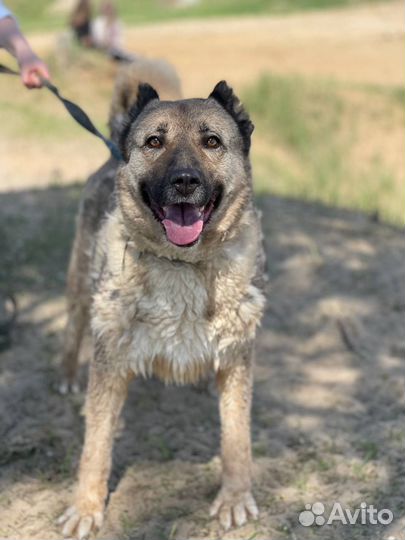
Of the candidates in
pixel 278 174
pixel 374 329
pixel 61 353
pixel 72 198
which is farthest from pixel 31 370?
pixel 278 174

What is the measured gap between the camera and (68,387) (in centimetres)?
534

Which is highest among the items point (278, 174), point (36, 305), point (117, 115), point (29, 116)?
point (29, 116)

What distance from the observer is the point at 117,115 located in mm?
5035

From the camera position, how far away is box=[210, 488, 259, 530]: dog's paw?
406 cm

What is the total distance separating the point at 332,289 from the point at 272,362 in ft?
4.27

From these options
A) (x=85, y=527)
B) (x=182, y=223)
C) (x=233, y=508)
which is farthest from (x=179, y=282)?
(x=85, y=527)

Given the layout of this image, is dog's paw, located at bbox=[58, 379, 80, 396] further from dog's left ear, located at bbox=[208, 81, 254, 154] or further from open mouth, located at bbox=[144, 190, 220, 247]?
dog's left ear, located at bbox=[208, 81, 254, 154]

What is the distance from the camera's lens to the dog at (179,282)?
379 centimetres

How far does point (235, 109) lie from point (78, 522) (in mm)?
2203

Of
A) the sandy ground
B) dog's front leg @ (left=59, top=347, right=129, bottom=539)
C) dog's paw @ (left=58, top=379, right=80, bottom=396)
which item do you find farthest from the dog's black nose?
dog's paw @ (left=58, top=379, right=80, bottom=396)

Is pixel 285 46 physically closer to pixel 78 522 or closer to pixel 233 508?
pixel 233 508

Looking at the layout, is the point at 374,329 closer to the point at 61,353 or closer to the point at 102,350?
the point at 61,353

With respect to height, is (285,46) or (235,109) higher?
(285,46)

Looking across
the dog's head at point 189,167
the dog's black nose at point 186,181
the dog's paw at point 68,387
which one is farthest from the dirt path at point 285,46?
the dog's black nose at point 186,181
